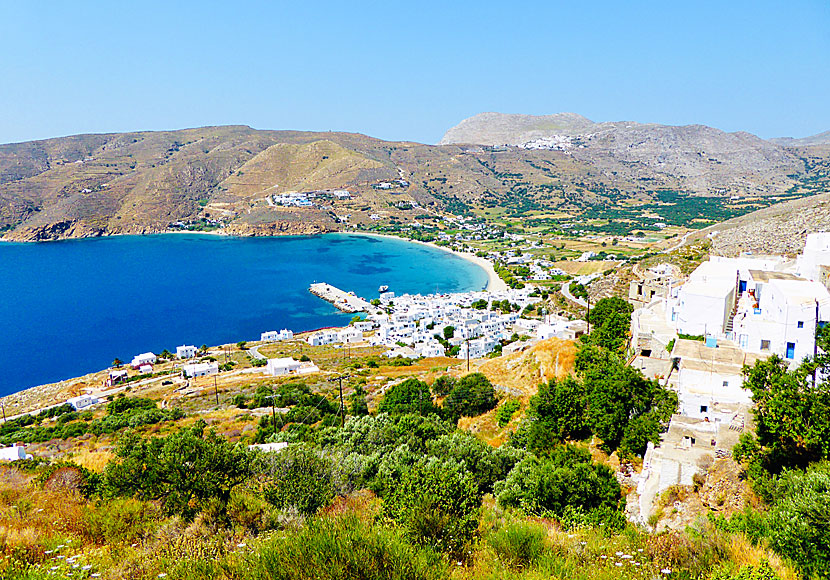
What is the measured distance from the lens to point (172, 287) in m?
73.6

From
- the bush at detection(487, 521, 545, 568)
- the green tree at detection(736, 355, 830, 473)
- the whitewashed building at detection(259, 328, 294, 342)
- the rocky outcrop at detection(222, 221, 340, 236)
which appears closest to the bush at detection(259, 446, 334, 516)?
the bush at detection(487, 521, 545, 568)

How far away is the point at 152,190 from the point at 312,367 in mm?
122337

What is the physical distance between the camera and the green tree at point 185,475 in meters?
7.35

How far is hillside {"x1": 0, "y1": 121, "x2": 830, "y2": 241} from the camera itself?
12244cm

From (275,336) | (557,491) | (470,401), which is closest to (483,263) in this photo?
(275,336)

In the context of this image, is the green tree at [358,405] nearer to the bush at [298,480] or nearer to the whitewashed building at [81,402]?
the bush at [298,480]

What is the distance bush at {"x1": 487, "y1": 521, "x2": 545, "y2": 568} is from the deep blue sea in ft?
160

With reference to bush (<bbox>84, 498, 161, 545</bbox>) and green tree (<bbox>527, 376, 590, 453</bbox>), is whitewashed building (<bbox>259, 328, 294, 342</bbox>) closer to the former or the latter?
green tree (<bbox>527, 376, 590, 453</bbox>)

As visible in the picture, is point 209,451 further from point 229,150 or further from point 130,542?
point 229,150

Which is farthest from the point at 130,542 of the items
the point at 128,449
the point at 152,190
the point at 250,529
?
the point at 152,190

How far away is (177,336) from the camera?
5269 cm

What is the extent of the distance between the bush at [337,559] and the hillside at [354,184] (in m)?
108

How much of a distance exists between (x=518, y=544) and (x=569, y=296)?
172 feet

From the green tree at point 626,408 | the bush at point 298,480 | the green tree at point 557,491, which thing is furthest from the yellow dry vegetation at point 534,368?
the bush at point 298,480
